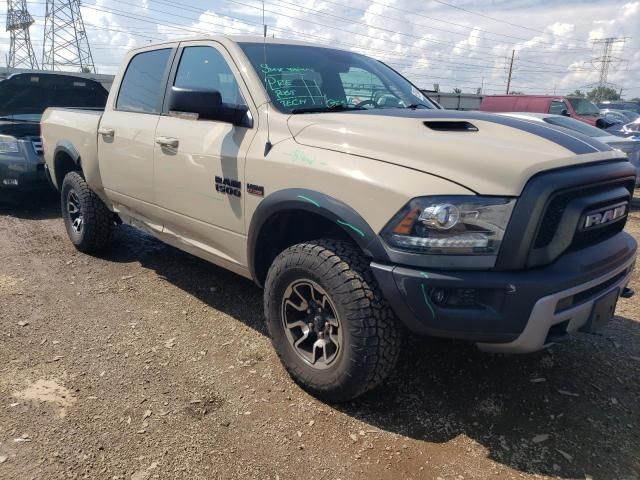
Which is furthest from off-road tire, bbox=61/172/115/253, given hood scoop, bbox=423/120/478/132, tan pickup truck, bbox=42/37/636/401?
hood scoop, bbox=423/120/478/132

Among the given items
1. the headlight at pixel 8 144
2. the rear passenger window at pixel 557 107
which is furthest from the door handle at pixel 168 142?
the rear passenger window at pixel 557 107

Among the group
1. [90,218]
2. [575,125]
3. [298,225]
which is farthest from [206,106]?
[575,125]

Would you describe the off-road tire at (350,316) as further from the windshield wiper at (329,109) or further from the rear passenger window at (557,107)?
the rear passenger window at (557,107)

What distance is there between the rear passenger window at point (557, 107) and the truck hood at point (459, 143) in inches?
497

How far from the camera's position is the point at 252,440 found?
2.59 m

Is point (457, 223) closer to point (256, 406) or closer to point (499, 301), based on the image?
point (499, 301)

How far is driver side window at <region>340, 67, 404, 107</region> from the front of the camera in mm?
3572

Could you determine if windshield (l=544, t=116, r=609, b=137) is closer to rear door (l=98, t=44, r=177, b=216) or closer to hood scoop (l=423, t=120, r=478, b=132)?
hood scoop (l=423, t=120, r=478, b=132)

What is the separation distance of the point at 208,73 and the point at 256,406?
2.21 metres

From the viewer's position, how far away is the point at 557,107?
46.9ft

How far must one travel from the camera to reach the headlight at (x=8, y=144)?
6.85m

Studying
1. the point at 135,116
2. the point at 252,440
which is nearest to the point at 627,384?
the point at 252,440

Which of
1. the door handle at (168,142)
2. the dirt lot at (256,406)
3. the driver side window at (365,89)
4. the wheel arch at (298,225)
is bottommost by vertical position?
the dirt lot at (256,406)

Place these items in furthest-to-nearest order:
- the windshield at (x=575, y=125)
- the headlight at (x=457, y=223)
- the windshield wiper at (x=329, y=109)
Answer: the windshield at (x=575, y=125) < the windshield wiper at (x=329, y=109) < the headlight at (x=457, y=223)
